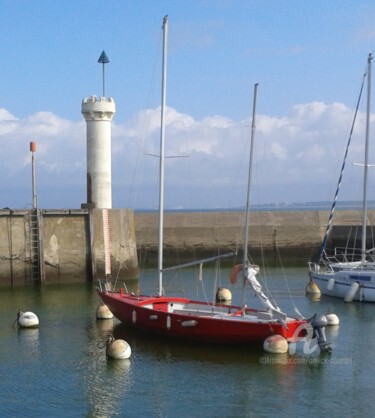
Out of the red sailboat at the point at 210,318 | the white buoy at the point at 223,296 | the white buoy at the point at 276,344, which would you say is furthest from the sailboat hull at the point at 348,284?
the white buoy at the point at 276,344

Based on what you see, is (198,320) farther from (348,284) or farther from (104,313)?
(348,284)

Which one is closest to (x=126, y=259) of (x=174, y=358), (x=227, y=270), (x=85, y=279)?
(x=85, y=279)

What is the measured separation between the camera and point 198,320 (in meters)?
23.3

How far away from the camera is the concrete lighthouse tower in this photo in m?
38.3

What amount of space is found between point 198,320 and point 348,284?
38.1 feet

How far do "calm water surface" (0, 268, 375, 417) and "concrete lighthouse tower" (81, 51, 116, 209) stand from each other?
11.4 meters

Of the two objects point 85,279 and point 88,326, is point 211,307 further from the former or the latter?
point 85,279

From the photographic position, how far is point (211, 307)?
25031 millimetres

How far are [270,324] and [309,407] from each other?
15.2 ft

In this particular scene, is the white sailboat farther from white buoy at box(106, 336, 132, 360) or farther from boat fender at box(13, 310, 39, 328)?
white buoy at box(106, 336, 132, 360)

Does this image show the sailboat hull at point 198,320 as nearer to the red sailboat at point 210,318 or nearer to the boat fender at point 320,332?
the red sailboat at point 210,318

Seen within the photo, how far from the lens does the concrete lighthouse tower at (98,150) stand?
3834cm

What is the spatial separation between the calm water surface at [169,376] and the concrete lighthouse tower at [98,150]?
450 inches

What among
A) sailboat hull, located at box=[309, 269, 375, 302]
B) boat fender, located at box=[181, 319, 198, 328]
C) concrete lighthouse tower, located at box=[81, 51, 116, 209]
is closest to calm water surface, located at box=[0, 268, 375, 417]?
boat fender, located at box=[181, 319, 198, 328]
